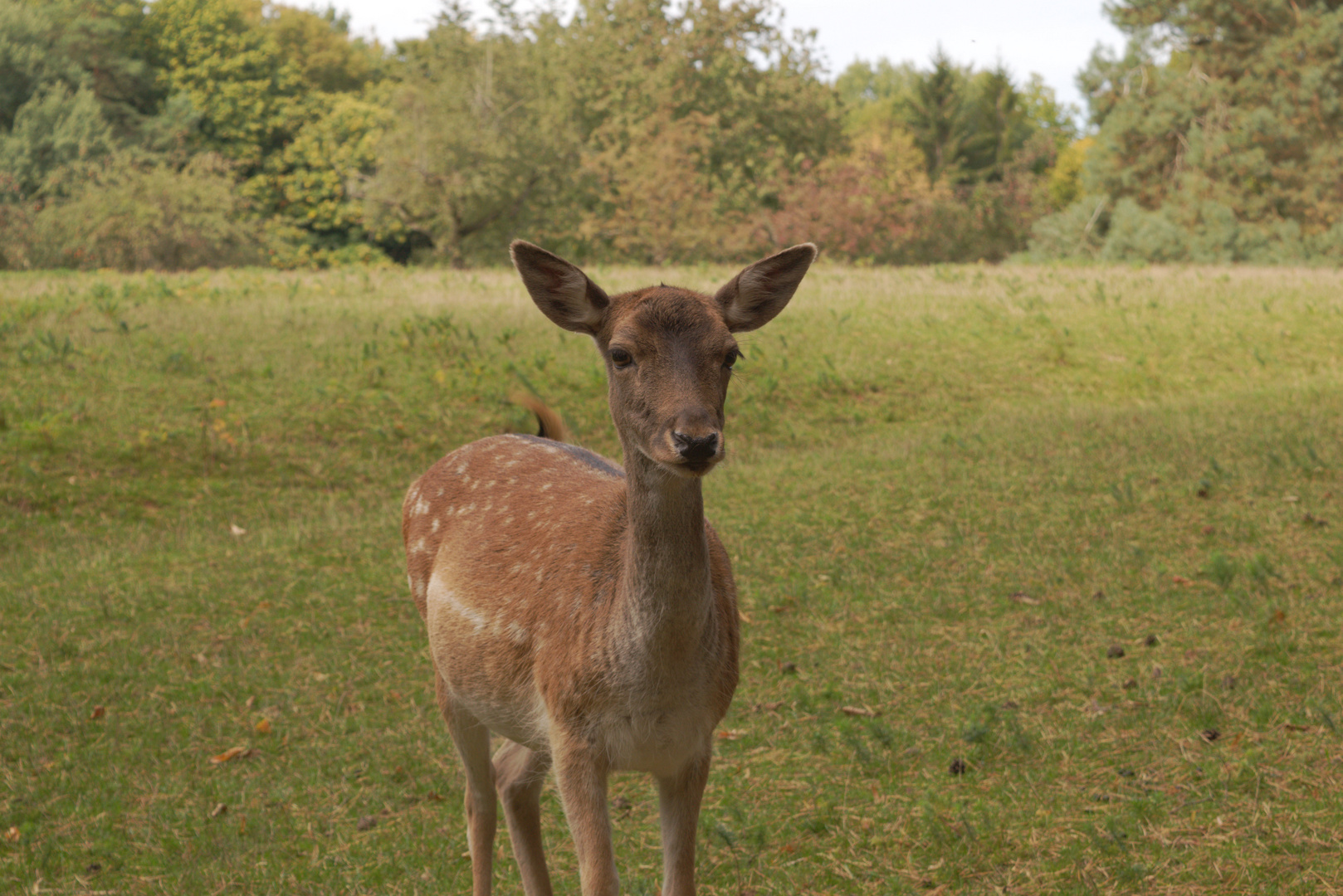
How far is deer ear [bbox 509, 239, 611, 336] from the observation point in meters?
3.80

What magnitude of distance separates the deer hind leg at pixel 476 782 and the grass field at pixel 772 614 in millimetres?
547

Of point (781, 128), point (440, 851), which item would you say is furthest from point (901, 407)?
point (781, 128)

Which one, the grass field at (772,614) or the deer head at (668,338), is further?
the grass field at (772,614)

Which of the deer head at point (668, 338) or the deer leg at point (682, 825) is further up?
the deer head at point (668, 338)

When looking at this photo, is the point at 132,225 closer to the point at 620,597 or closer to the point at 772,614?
the point at 772,614

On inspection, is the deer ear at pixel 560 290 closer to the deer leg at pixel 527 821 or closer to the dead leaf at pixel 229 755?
the deer leg at pixel 527 821

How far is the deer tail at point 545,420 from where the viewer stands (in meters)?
5.88

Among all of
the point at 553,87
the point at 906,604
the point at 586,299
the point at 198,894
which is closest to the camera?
the point at 586,299

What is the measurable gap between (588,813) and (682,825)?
37cm

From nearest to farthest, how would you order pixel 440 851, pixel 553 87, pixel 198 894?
pixel 198 894
pixel 440 851
pixel 553 87

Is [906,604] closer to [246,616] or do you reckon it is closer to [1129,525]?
[1129,525]

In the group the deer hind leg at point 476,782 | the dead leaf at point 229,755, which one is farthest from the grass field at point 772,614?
the deer hind leg at point 476,782

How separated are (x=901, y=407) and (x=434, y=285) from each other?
9.95 m

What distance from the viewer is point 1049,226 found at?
4588 centimetres
